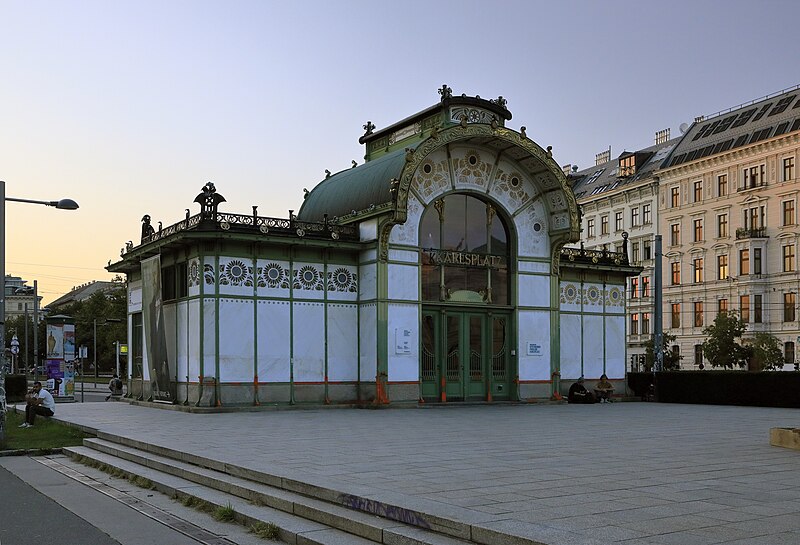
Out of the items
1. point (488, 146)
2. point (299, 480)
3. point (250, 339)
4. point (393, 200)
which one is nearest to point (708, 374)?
point (488, 146)

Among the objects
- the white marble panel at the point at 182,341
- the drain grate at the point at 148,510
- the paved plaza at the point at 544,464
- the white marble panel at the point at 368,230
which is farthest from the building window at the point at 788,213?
the drain grate at the point at 148,510

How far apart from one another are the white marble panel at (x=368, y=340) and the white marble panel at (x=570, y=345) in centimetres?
877

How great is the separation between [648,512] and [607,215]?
78.5 m

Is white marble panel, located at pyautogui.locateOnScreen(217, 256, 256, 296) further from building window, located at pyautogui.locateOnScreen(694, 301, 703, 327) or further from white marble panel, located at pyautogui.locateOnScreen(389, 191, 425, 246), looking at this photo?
building window, located at pyautogui.locateOnScreen(694, 301, 703, 327)

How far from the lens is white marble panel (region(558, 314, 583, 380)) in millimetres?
34219

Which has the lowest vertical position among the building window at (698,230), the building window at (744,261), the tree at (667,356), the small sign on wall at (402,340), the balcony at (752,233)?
the tree at (667,356)

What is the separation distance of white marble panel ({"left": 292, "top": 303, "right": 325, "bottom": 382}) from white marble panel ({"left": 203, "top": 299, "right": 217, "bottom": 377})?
2.74 meters

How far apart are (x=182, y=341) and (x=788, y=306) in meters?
52.0

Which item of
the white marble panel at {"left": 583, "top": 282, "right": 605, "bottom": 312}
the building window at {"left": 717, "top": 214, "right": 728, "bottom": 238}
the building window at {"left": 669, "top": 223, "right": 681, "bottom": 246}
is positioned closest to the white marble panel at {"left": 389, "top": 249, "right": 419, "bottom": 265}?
the white marble panel at {"left": 583, "top": 282, "right": 605, "bottom": 312}

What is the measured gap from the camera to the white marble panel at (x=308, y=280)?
2841cm

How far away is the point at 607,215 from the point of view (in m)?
84.6

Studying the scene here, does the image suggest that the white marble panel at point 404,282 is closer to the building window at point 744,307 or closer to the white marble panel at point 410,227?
the white marble panel at point 410,227

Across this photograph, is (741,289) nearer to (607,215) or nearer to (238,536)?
(607,215)

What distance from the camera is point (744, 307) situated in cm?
6869
